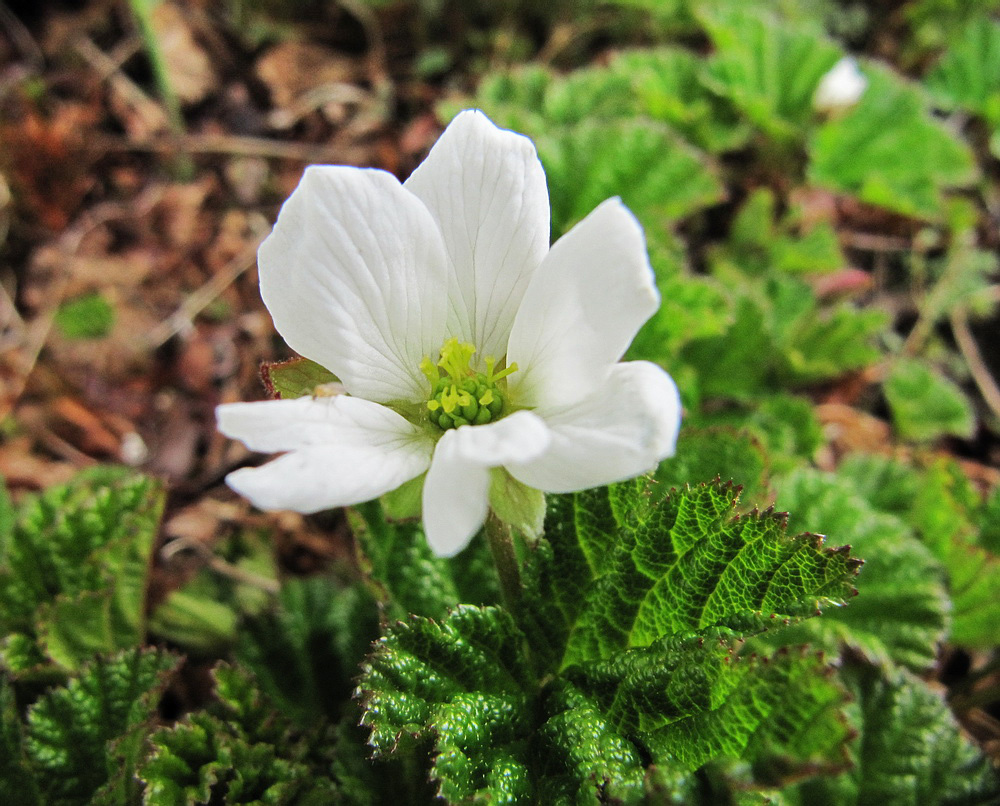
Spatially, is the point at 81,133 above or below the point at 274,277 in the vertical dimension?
below

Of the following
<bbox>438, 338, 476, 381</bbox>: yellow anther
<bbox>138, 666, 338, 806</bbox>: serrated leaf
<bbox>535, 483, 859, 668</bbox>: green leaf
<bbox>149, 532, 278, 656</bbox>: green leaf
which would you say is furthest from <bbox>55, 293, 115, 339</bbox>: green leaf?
<bbox>535, 483, 859, 668</bbox>: green leaf

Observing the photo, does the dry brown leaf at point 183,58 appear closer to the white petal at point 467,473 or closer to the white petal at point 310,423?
the white petal at point 310,423

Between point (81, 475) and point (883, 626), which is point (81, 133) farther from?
point (883, 626)

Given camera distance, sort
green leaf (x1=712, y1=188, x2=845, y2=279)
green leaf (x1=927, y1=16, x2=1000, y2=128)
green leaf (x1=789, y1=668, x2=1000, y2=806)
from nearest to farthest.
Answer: green leaf (x1=789, y1=668, x2=1000, y2=806) → green leaf (x1=712, y1=188, x2=845, y2=279) → green leaf (x1=927, y1=16, x2=1000, y2=128)

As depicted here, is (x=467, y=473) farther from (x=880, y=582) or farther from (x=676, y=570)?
(x=880, y=582)

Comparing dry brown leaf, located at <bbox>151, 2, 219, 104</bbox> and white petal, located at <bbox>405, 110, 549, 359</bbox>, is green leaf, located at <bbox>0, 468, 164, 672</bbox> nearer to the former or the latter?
white petal, located at <bbox>405, 110, 549, 359</bbox>

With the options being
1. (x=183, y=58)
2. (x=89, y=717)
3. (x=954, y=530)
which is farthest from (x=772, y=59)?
(x=89, y=717)

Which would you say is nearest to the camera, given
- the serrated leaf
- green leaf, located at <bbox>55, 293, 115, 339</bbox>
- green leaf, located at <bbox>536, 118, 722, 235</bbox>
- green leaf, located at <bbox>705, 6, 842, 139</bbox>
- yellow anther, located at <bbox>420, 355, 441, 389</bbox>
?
yellow anther, located at <bbox>420, 355, 441, 389</bbox>

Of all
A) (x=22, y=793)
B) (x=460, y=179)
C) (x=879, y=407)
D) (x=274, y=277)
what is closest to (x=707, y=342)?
(x=879, y=407)
